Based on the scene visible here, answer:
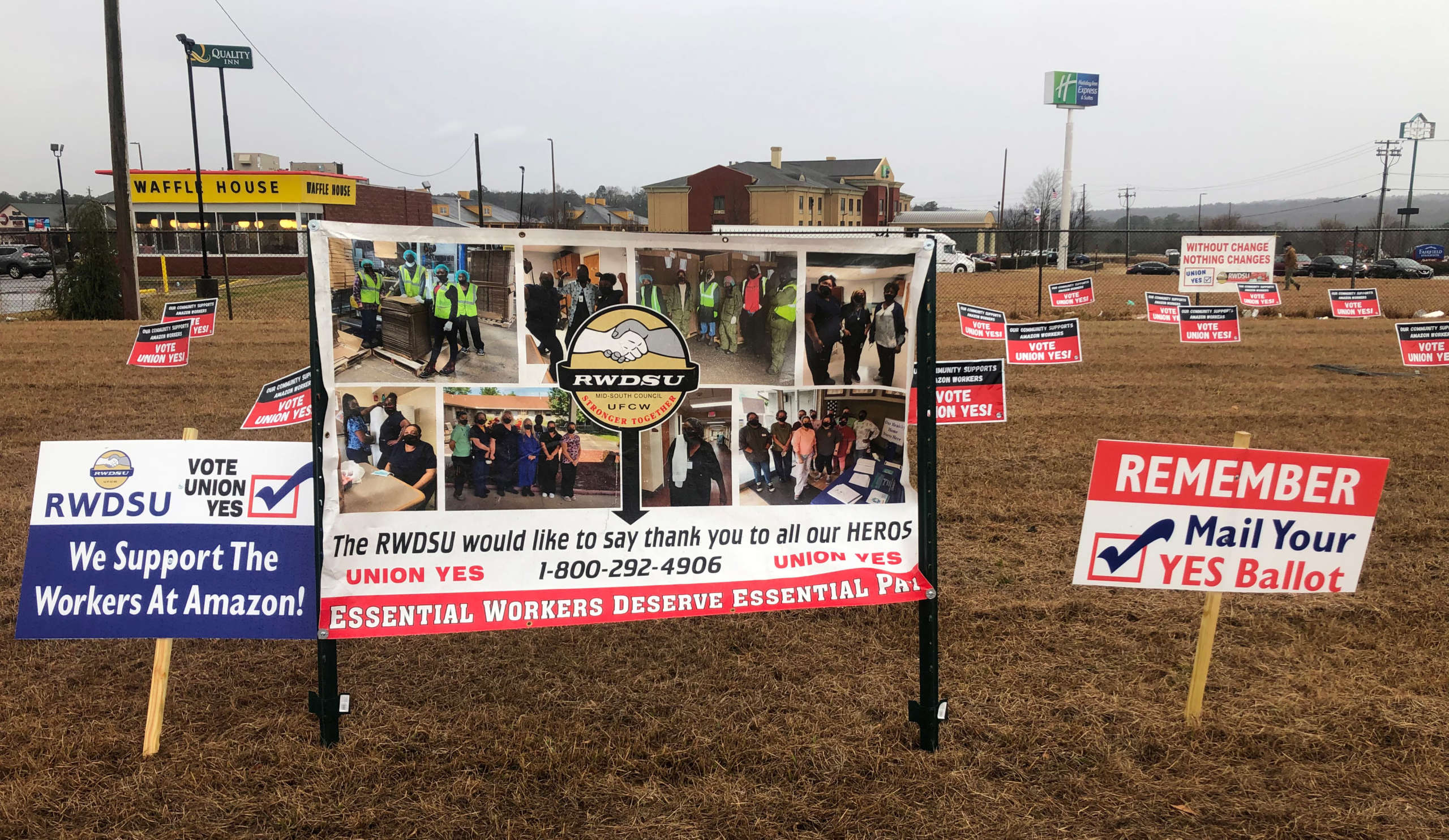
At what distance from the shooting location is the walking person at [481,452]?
10.9 feet

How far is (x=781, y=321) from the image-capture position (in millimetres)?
3453

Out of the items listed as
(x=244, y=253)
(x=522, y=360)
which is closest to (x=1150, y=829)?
(x=522, y=360)

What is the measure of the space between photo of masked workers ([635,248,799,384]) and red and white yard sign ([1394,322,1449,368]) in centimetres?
941

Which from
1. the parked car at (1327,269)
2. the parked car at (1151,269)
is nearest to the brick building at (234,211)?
the parked car at (1151,269)

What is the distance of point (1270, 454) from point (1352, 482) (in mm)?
385

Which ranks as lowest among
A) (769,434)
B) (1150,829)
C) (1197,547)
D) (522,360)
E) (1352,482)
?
(1150,829)

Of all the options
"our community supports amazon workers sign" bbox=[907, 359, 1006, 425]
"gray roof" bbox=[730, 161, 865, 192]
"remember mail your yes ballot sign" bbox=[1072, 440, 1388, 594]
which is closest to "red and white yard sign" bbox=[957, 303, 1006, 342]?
"our community supports amazon workers sign" bbox=[907, 359, 1006, 425]

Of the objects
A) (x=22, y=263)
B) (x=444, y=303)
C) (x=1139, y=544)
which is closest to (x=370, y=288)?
(x=444, y=303)

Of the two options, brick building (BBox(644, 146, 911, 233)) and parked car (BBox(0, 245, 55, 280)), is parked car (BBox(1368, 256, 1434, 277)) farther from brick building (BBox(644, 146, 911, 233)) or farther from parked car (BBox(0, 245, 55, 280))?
parked car (BBox(0, 245, 55, 280))

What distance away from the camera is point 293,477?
11.9 feet

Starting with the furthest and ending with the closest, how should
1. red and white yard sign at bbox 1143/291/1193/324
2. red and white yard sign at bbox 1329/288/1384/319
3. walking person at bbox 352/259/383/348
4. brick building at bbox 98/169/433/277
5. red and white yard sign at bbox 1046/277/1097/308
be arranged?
brick building at bbox 98/169/433/277 < red and white yard sign at bbox 1329/288/1384/319 < red and white yard sign at bbox 1143/291/1193/324 < red and white yard sign at bbox 1046/277/1097/308 < walking person at bbox 352/259/383/348

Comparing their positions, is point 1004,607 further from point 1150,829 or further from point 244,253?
point 244,253

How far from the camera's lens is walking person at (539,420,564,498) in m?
3.41

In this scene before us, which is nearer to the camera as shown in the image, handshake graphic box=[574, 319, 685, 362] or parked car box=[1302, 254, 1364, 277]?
handshake graphic box=[574, 319, 685, 362]
